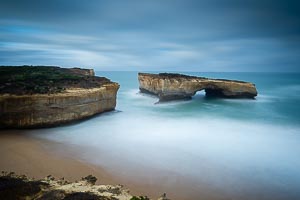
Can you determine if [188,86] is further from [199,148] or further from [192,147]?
[199,148]

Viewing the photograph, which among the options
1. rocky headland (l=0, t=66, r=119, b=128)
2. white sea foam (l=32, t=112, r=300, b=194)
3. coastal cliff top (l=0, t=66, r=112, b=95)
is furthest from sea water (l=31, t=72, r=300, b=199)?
coastal cliff top (l=0, t=66, r=112, b=95)

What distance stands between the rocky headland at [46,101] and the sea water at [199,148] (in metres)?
0.78

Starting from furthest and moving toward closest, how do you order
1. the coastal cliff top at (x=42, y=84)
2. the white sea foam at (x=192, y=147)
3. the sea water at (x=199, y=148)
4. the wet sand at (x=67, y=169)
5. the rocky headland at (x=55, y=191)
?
the coastal cliff top at (x=42, y=84) → the white sea foam at (x=192, y=147) → the sea water at (x=199, y=148) → the wet sand at (x=67, y=169) → the rocky headland at (x=55, y=191)

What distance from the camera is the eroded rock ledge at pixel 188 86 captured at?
27.3 meters

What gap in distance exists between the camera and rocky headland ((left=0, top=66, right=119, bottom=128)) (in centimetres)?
1361

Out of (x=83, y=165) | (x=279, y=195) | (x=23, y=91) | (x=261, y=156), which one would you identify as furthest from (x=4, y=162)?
(x=261, y=156)

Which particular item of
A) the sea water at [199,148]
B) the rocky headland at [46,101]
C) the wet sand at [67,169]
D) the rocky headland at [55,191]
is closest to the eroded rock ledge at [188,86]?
the sea water at [199,148]

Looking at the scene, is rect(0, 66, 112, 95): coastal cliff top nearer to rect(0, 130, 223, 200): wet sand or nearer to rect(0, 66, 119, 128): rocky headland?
rect(0, 66, 119, 128): rocky headland

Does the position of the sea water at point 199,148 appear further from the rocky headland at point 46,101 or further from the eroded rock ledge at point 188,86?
the eroded rock ledge at point 188,86

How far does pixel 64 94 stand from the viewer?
15.1 metres

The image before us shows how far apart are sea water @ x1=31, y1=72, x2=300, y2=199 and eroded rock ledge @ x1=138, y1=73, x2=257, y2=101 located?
22.9ft

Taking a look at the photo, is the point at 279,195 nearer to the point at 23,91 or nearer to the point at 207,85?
the point at 23,91

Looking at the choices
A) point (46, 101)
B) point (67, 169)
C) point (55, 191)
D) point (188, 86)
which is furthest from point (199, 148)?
point (188, 86)

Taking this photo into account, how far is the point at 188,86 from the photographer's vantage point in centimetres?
2786
